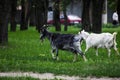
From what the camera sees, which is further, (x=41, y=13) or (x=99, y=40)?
(x=41, y=13)

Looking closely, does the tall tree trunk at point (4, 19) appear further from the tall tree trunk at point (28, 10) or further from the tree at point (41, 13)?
the tall tree trunk at point (28, 10)

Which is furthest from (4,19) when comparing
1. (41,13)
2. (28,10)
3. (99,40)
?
(28,10)

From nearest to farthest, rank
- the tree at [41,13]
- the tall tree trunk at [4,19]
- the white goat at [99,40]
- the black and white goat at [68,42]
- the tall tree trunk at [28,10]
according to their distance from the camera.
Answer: the black and white goat at [68,42], the white goat at [99,40], the tall tree trunk at [4,19], the tree at [41,13], the tall tree trunk at [28,10]

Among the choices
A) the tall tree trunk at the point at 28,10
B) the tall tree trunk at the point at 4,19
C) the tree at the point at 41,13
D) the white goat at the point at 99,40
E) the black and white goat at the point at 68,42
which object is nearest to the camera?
the black and white goat at the point at 68,42

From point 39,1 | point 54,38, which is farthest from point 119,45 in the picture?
point 39,1

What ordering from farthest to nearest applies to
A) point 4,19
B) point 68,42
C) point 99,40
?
point 4,19
point 99,40
point 68,42

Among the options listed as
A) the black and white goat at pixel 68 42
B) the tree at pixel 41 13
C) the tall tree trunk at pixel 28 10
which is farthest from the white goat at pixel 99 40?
the tall tree trunk at pixel 28 10

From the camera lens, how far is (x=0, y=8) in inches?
910

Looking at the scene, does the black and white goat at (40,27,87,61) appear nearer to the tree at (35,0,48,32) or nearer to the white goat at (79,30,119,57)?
the white goat at (79,30,119,57)

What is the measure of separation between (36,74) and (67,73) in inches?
35.5

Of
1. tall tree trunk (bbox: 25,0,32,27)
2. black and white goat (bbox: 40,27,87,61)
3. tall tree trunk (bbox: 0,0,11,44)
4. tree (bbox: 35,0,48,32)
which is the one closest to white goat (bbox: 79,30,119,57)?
black and white goat (bbox: 40,27,87,61)

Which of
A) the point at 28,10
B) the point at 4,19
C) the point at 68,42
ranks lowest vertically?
the point at 28,10

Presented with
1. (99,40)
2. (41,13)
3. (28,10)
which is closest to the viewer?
(99,40)

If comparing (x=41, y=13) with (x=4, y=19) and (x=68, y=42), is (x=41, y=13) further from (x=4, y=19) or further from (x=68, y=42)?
(x=68, y=42)
